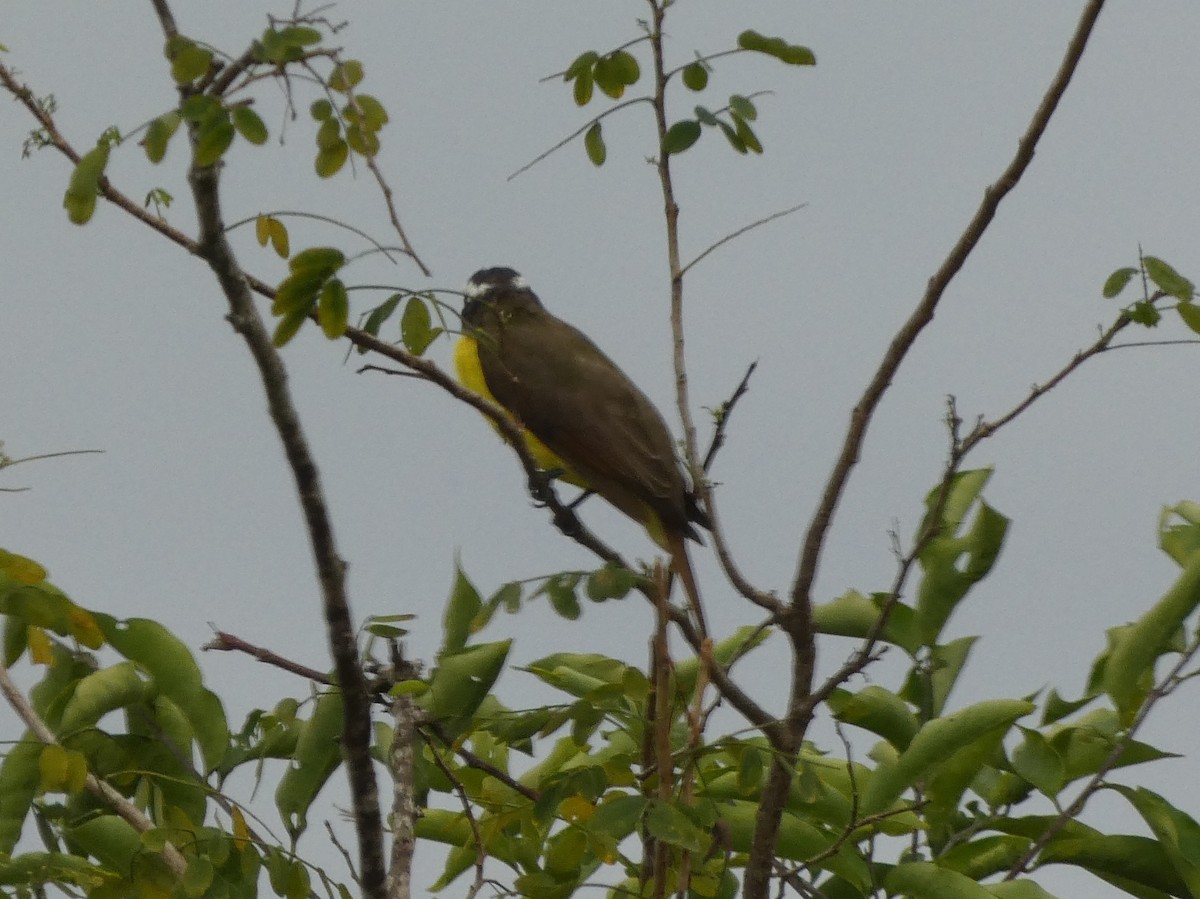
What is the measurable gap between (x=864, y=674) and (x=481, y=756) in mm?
1036

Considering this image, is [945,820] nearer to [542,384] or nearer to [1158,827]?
[1158,827]

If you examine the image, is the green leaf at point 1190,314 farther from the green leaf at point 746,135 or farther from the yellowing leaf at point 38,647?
the yellowing leaf at point 38,647

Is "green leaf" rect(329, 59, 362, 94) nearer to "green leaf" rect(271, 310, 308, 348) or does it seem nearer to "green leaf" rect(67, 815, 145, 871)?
"green leaf" rect(271, 310, 308, 348)

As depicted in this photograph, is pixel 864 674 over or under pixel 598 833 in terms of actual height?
over

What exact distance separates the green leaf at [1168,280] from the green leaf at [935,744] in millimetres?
796

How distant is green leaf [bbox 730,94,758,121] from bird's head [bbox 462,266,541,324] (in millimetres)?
3580

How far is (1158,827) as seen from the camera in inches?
139

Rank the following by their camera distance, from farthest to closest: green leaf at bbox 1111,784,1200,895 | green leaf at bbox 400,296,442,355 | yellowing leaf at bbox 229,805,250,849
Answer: green leaf at bbox 1111,784,1200,895, yellowing leaf at bbox 229,805,250,849, green leaf at bbox 400,296,442,355

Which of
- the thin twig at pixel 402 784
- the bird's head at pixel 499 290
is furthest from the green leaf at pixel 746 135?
the bird's head at pixel 499 290

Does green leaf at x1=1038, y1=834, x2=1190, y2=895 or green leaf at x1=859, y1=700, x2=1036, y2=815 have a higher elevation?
green leaf at x1=859, y1=700, x2=1036, y2=815

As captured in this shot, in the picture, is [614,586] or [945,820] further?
[945,820]

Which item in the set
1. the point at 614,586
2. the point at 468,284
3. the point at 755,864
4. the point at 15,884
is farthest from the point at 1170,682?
the point at 468,284

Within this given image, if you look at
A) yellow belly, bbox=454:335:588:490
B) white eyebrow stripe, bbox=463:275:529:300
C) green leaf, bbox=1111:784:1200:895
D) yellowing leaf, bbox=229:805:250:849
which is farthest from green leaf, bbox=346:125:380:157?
white eyebrow stripe, bbox=463:275:529:300

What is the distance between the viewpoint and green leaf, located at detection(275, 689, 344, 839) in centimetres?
341
